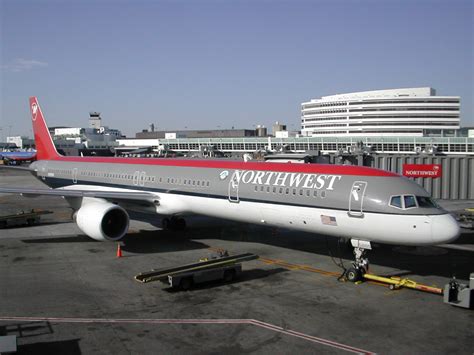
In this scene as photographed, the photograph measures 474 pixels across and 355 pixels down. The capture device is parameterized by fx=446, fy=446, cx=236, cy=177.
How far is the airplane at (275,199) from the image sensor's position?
50.9 feet

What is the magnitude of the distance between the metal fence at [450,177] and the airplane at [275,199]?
19.0 meters

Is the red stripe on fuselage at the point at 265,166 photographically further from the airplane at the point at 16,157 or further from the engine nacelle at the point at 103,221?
the airplane at the point at 16,157

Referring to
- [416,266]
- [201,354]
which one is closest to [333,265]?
[416,266]

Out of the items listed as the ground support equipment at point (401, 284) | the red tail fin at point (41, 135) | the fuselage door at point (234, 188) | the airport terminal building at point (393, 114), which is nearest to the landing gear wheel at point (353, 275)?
the ground support equipment at point (401, 284)

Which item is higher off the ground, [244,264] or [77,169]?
[77,169]

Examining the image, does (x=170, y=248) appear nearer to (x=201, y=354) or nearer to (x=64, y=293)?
(x=64, y=293)

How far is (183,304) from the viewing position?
45.9 feet

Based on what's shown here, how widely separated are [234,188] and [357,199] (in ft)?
20.8

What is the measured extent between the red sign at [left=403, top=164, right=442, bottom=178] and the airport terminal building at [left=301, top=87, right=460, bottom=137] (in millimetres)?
109506

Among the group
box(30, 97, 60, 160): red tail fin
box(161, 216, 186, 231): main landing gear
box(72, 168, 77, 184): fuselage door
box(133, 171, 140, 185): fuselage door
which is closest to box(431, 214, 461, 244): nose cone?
box(161, 216, 186, 231): main landing gear

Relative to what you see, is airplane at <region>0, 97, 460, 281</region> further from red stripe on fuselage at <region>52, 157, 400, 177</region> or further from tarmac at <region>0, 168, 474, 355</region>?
tarmac at <region>0, 168, 474, 355</region>

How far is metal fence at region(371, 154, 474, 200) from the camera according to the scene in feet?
111

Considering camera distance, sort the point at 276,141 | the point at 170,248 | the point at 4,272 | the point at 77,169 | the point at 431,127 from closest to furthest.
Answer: the point at 4,272
the point at 170,248
the point at 77,169
the point at 276,141
the point at 431,127

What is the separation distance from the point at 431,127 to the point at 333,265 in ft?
443
